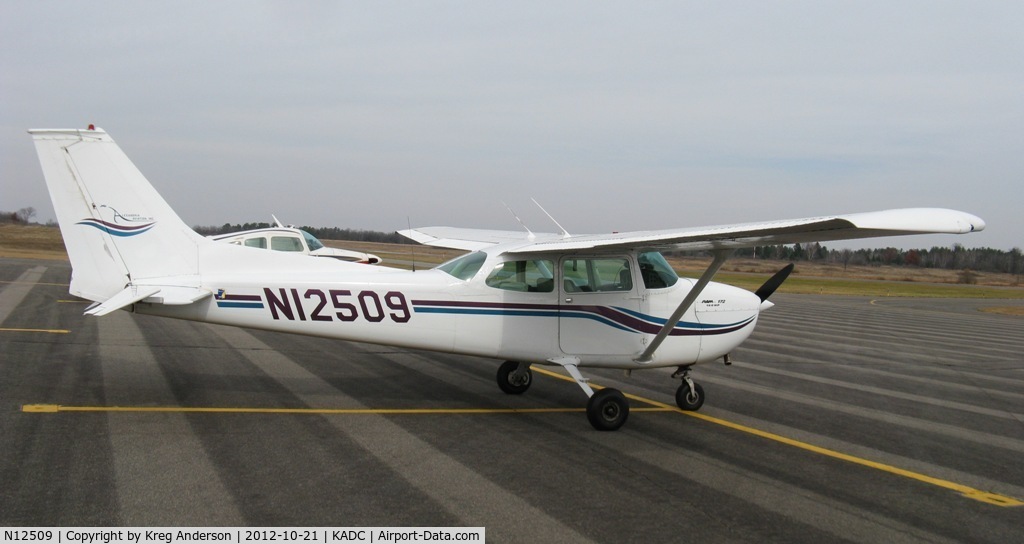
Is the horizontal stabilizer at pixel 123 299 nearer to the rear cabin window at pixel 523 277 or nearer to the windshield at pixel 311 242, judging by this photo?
the rear cabin window at pixel 523 277

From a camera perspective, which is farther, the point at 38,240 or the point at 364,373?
the point at 38,240

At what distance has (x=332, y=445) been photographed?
21.0 ft

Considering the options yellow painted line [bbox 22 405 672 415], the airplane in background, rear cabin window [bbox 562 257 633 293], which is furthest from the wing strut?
the airplane in background

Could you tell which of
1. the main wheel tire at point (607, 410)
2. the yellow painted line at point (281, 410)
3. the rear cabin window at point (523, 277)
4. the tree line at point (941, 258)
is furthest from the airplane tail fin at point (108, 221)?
the tree line at point (941, 258)

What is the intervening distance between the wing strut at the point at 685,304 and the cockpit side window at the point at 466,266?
222cm

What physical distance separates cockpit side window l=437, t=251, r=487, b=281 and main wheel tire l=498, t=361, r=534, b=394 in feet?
5.76

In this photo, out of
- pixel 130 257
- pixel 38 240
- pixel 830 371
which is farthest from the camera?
pixel 38 240

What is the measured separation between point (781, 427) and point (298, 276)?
19.0 ft

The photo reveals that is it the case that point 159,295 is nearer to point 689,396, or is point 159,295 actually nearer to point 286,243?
point 689,396

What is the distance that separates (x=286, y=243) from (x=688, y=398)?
1685 centimetres

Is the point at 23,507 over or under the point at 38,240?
under

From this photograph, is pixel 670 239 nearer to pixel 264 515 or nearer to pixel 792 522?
pixel 792 522

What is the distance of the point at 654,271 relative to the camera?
27.8 feet

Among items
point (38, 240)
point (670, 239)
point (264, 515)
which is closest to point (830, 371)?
point (670, 239)
